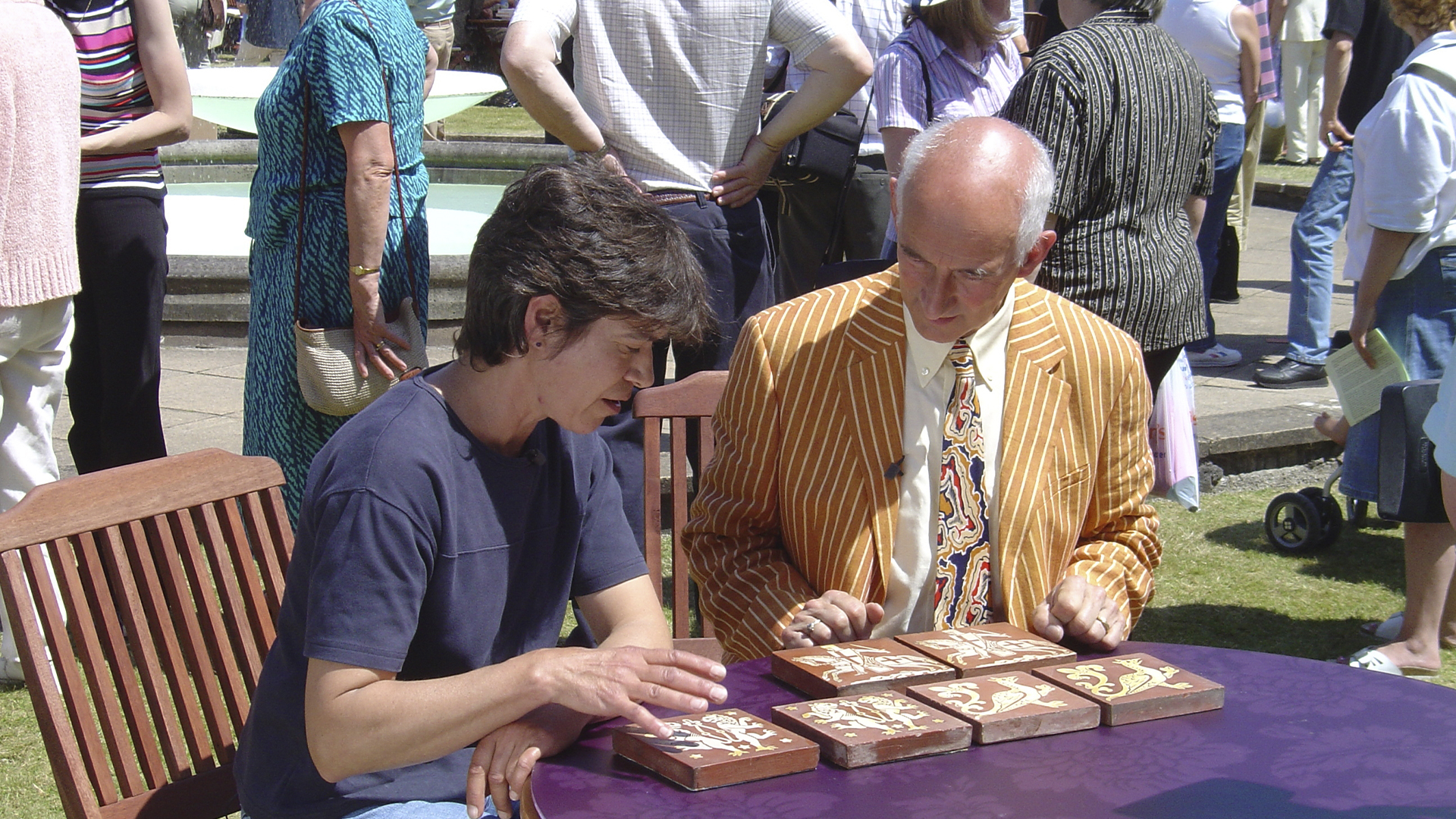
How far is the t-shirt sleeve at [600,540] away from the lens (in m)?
2.04

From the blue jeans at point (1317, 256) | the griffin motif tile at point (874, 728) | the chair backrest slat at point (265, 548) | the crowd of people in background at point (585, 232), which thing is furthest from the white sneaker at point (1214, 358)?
the griffin motif tile at point (874, 728)

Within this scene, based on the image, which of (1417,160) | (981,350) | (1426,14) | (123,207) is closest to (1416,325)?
(1417,160)

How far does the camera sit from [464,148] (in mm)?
10797

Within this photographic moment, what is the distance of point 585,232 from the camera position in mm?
1839

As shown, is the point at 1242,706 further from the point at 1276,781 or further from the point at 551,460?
the point at 551,460

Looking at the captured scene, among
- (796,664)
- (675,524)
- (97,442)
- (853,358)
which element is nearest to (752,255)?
(675,524)

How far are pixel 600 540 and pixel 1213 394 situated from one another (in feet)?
15.6

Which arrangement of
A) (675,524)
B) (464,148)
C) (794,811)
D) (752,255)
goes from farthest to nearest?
(464,148) < (752,255) < (675,524) < (794,811)

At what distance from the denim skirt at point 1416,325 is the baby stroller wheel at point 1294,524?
720 millimetres

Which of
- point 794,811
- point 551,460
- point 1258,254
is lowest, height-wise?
point 1258,254

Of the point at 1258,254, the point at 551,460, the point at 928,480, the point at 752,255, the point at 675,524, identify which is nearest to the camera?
the point at 551,460

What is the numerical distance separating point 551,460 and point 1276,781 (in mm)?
1015

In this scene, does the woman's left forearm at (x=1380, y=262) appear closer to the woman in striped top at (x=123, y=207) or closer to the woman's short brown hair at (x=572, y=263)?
the woman's short brown hair at (x=572, y=263)

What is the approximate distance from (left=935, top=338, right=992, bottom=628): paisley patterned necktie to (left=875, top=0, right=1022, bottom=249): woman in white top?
1.88m
